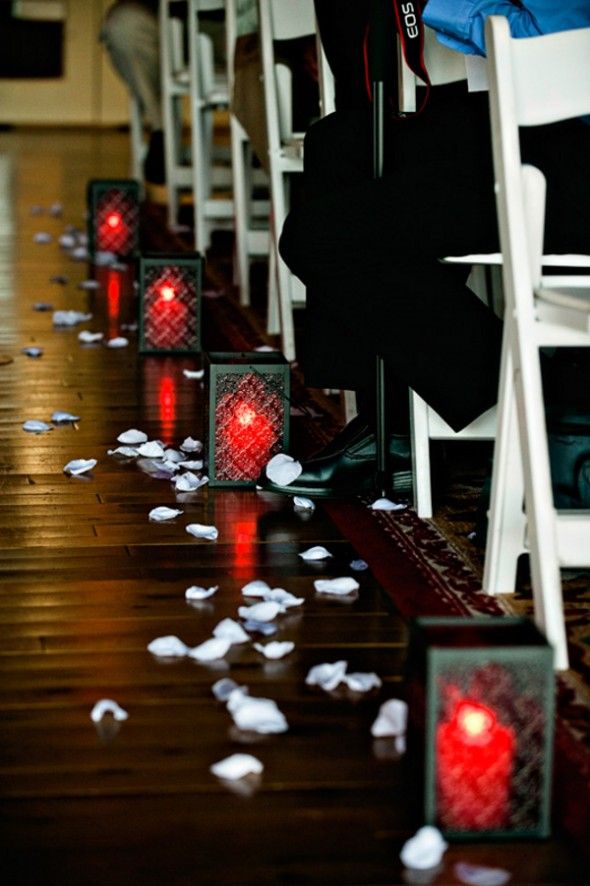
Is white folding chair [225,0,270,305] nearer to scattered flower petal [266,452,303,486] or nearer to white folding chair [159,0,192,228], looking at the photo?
white folding chair [159,0,192,228]

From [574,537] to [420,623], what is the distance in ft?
1.55

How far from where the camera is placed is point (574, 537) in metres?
1.86

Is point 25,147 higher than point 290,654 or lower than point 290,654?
higher

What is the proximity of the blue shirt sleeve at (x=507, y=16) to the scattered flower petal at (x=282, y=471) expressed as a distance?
72 cm

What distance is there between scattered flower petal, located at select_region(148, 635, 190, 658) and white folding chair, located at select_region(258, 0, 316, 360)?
6.03 ft

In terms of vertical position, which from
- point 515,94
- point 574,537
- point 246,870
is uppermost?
point 515,94

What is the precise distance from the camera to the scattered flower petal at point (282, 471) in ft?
8.21

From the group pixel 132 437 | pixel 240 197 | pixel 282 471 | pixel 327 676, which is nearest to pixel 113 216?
pixel 240 197

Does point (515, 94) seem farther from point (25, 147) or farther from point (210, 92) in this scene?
point (25, 147)

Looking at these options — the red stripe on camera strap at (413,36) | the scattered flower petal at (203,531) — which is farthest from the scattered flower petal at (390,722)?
the red stripe on camera strap at (413,36)

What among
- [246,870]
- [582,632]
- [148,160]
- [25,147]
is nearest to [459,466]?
[582,632]

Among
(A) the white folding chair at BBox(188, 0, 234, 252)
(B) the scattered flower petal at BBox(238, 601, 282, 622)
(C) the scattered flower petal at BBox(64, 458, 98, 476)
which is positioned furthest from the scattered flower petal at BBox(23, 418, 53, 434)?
(A) the white folding chair at BBox(188, 0, 234, 252)

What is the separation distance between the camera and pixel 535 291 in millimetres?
1864

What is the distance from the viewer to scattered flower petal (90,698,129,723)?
5.32ft
